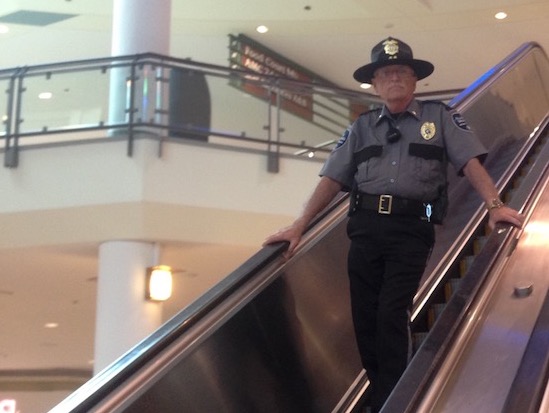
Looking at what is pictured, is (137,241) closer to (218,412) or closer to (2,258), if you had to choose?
(2,258)

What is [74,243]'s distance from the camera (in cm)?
831

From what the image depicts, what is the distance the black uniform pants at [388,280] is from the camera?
3.16m

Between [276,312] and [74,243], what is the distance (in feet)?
16.9

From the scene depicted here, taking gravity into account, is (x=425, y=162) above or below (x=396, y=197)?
above

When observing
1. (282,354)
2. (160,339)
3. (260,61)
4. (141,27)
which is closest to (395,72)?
(282,354)

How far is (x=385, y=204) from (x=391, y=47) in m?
0.59

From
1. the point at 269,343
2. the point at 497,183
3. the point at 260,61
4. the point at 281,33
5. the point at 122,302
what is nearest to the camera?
the point at 269,343

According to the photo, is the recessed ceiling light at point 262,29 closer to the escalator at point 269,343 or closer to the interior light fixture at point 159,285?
the interior light fixture at point 159,285

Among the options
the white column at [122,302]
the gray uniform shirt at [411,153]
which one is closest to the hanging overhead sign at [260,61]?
the white column at [122,302]

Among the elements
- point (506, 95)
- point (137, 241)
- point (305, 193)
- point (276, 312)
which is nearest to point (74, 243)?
point (137, 241)

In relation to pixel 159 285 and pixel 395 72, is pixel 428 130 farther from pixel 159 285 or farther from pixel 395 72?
pixel 159 285

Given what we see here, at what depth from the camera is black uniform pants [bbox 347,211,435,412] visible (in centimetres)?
316

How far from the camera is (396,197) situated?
3.20 metres

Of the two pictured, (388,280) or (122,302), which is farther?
(122,302)
